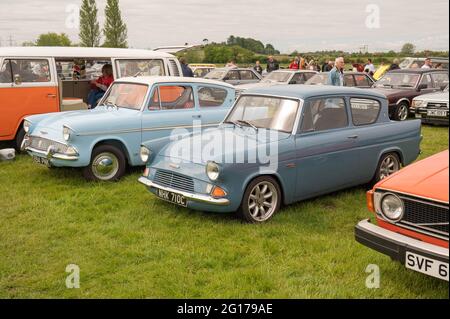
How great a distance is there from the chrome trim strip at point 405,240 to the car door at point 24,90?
759 cm

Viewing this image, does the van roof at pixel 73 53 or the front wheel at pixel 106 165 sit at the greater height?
the van roof at pixel 73 53

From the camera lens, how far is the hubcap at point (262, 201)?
18.6 feet

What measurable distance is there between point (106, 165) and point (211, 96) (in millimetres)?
2421

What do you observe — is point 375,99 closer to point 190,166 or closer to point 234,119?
point 234,119

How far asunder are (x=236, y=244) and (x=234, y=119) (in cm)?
212

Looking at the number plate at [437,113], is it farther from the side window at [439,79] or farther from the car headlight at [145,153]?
the car headlight at [145,153]

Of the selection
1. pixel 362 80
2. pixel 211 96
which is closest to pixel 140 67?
pixel 211 96

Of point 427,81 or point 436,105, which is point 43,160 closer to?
point 436,105

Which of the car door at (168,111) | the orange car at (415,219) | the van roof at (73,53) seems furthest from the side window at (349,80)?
the orange car at (415,219)

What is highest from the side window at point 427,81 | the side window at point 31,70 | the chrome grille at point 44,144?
the side window at point 31,70

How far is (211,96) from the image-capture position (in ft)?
29.2

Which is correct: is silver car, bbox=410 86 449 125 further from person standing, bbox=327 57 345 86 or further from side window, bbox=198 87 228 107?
side window, bbox=198 87 228 107

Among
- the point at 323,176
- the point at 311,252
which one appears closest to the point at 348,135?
the point at 323,176

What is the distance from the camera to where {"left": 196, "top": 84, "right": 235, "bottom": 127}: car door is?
8.66 metres
